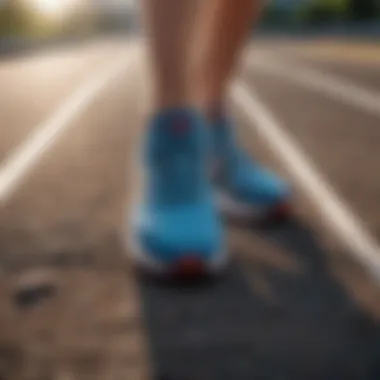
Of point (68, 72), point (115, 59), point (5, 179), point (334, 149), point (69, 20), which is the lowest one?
point (69, 20)

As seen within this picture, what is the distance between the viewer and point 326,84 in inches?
237

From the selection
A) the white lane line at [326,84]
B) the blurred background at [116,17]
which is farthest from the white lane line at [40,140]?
the blurred background at [116,17]

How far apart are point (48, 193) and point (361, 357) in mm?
1300

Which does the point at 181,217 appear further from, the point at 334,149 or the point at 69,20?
the point at 69,20

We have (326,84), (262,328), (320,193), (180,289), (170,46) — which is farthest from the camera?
(326,84)

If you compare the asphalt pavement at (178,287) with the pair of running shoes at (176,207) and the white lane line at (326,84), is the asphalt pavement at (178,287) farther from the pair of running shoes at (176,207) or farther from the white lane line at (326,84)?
the white lane line at (326,84)

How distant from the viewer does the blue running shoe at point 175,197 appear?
188cm

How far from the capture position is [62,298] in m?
1.74

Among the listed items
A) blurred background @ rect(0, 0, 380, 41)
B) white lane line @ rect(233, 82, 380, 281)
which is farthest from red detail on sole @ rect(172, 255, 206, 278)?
blurred background @ rect(0, 0, 380, 41)

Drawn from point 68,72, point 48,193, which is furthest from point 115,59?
point 48,193

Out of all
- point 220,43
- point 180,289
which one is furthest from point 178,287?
point 220,43

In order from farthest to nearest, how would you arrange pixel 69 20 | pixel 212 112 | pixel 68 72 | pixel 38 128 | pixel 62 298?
pixel 69 20 < pixel 68 72 < pixel 38 128 < pixel 212 112 < pixel 62 298

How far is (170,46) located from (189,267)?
0.41 metres

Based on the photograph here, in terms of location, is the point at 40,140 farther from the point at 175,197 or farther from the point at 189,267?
the point at 189,267
